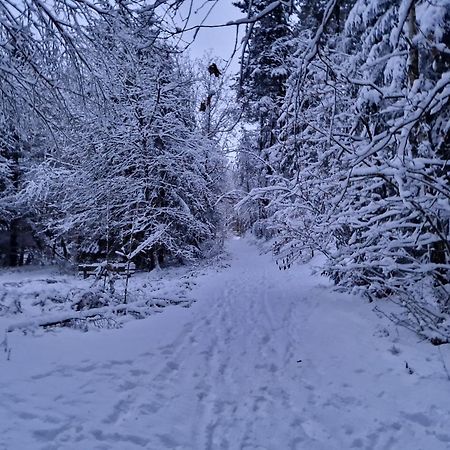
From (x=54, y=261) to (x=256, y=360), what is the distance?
19069mm

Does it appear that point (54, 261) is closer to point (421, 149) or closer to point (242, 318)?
point (242, 318)

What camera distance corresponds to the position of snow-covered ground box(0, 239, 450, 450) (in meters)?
3.18

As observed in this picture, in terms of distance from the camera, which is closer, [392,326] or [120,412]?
[120,412]

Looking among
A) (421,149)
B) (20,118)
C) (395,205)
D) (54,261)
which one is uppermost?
(20,118)

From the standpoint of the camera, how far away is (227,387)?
167 inches

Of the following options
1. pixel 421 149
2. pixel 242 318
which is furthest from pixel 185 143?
pixel 421 149

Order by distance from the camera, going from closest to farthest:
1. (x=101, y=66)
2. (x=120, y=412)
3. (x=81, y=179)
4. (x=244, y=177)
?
(x=120, y=412) < (x=101, y=66) < (x=81, y=179) < (x=244, y=177)

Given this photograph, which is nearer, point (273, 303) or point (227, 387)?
point (227, 387)

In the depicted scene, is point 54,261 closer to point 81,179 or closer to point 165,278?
point 81,179

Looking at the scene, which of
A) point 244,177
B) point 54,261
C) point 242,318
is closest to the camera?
point 242,318

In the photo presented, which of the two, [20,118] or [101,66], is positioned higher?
[101,66]

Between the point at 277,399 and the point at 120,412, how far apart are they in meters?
1.61

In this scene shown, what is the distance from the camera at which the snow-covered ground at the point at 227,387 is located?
3.18m

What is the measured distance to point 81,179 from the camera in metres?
15.5
